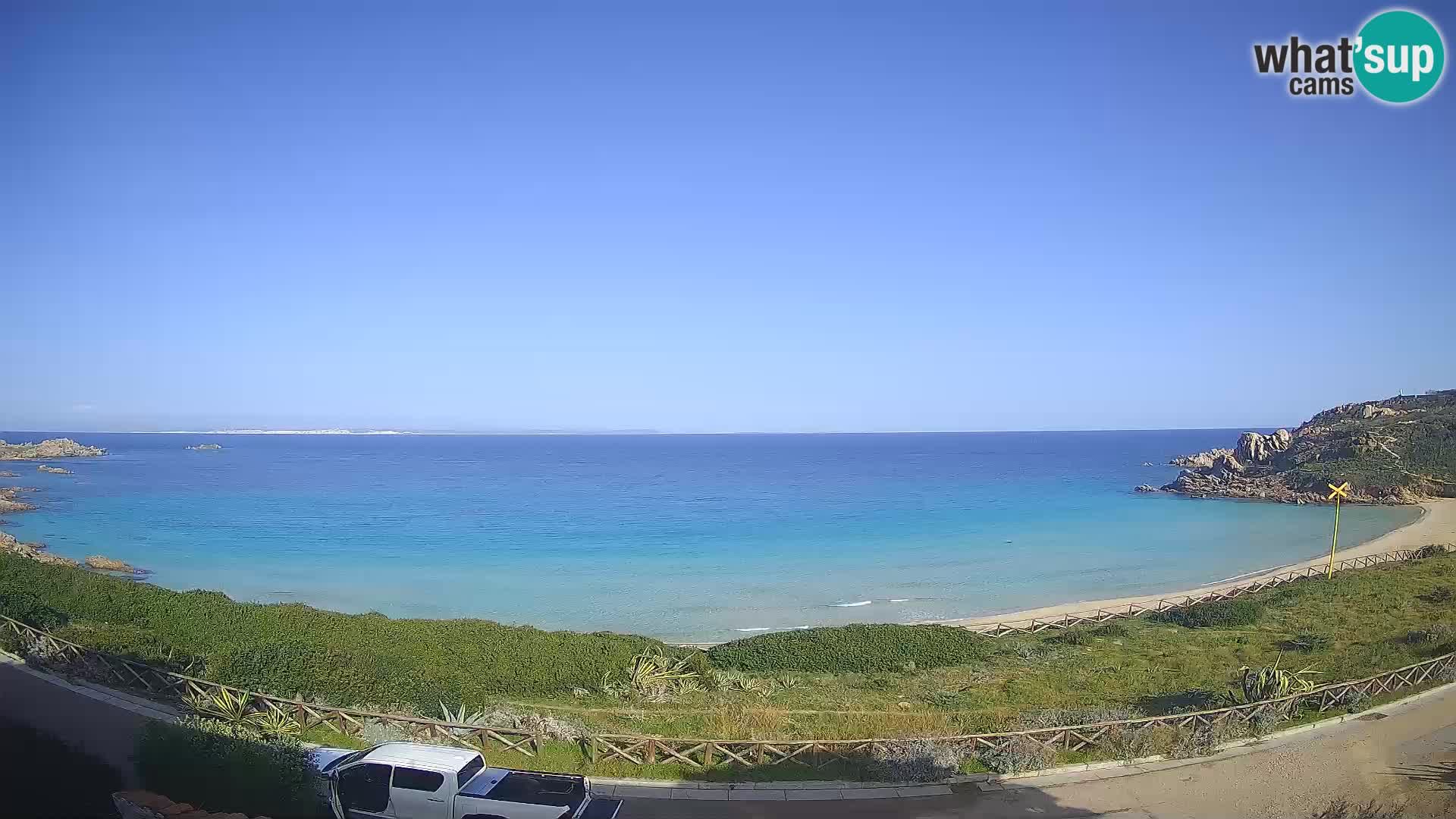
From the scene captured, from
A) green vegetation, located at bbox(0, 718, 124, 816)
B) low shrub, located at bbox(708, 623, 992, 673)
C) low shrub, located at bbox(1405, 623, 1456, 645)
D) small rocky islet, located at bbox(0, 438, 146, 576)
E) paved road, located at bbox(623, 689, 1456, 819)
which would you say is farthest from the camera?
small rocky islet, located at bbox(0, 438, 146, 576)

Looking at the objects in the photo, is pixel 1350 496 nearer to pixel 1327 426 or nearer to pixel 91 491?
pixel 1327 426

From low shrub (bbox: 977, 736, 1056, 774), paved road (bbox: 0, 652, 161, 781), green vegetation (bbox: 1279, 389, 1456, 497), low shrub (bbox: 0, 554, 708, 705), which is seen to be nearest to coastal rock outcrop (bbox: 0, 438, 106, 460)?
low shrub (bbox: 0, 554, 708, 705)

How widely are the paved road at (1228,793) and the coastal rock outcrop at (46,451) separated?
16570 centimetres

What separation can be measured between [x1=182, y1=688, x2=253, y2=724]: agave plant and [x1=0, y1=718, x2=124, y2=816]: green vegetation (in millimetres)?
2151

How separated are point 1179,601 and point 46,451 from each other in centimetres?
17300

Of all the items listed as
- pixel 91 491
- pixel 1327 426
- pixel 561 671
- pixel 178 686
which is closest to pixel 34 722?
pixel 178 686

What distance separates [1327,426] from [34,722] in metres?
126

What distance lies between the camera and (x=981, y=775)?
44.4ft

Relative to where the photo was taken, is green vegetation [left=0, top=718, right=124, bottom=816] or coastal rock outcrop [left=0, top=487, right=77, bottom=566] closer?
green vegetation [left=0, top=718, right=124, bottom=816]

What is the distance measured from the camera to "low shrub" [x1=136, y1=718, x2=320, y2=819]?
10.8m

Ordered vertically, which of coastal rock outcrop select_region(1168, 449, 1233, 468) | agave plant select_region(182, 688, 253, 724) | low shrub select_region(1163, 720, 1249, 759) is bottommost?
low shrub select_region(1163, 720, 1249, 759)

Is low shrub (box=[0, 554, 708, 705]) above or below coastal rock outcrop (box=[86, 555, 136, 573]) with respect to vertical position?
above

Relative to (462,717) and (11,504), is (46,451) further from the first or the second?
(462,717)

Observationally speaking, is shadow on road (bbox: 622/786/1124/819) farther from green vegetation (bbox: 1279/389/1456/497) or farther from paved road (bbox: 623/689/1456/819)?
green vegetation (bbox: 1279/389/1456/497)
